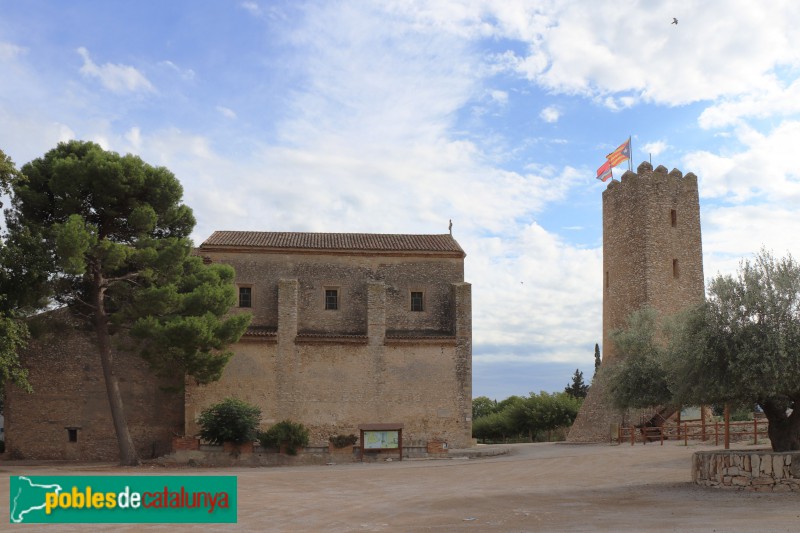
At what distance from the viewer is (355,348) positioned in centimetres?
3133

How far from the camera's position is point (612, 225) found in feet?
119

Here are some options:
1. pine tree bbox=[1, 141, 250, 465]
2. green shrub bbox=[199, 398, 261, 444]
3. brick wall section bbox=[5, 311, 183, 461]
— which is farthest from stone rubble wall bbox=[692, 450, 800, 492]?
brick wall section bbox=[5, 311, 183, 461]

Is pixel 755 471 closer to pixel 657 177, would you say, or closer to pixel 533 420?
pixel 657 177

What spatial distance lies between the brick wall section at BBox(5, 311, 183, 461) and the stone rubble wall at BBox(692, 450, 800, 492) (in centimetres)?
2162

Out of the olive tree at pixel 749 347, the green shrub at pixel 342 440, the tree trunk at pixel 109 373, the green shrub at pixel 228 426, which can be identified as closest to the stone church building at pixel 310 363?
the green shrub at pixel 342 440

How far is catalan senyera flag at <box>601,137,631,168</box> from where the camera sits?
36.5 metres

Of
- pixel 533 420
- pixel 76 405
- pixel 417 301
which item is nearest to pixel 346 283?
pixel 417 301

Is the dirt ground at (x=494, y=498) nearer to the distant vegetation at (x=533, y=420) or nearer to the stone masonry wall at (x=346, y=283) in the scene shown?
the stone masonry wall at (x=346, y=283)

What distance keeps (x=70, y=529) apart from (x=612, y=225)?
2948 cm

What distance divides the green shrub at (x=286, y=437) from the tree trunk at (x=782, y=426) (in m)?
15.6

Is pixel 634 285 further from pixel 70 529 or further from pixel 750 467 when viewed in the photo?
pixel 70 529

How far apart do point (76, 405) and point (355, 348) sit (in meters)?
11.5

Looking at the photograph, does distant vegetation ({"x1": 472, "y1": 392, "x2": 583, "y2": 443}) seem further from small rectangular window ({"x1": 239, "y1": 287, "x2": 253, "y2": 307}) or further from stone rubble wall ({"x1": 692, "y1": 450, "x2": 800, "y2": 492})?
stone rubble wall ({"x1": 692, "y1": 450, "x2": 800, "y2": 492})

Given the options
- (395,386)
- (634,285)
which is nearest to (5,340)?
(395,386)
